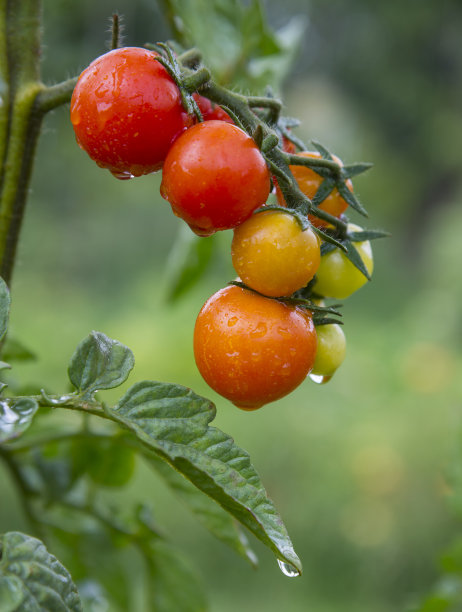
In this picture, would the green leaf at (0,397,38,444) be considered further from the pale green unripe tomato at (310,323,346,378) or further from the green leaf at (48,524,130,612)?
the green leaf at (48,524,130,612)

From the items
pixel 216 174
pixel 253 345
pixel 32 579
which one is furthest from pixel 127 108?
pixel 32 579

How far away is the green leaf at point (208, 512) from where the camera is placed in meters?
0.65

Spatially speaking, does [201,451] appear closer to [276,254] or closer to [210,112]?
[276,254]

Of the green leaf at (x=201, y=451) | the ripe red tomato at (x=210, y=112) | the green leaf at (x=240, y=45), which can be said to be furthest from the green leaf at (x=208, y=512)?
the green leaf at (x=240, y=45)

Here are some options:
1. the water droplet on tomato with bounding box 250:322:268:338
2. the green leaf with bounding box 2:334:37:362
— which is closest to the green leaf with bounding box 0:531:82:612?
the water droplet on tomato with bounding box 250:322:268:338

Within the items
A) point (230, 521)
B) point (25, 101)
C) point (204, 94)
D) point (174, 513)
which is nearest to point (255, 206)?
point (204, 94)

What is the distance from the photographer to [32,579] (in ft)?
1.35

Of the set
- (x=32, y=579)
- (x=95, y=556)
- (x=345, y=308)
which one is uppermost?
(x=32, y=579)

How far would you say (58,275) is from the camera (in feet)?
19.1

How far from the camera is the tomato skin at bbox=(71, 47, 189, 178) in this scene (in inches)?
18.2

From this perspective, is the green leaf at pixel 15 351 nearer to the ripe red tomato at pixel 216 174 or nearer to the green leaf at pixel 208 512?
the green leaf at pixel 208 512

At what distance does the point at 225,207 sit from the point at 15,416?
0.62 feet

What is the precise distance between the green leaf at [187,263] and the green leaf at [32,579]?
0.54 m

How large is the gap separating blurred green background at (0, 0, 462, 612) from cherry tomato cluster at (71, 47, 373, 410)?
215mm
